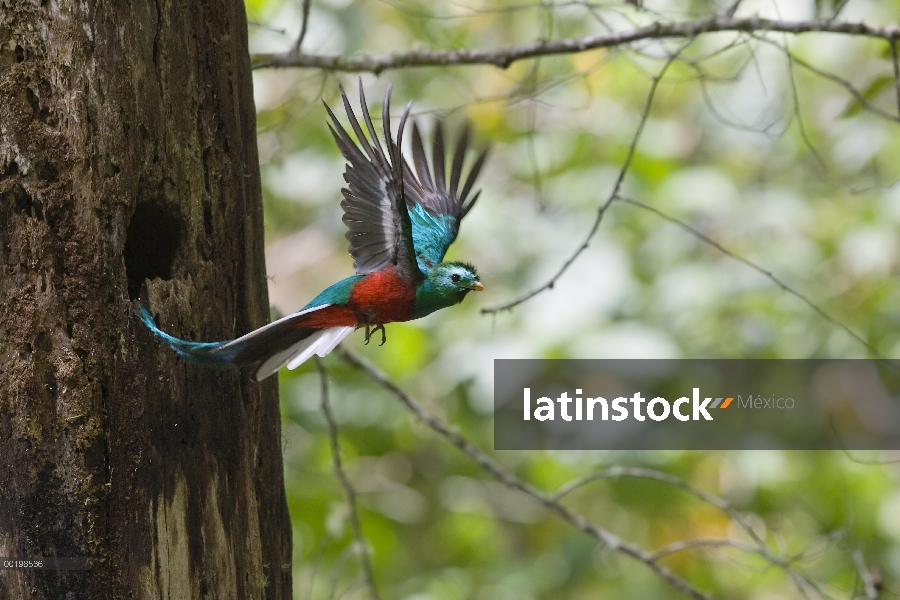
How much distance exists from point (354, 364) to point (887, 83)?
224 centimetres

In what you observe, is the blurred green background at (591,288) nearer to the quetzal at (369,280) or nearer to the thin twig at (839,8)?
the thin twig at (839,8)

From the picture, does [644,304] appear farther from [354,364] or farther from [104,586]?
[104,586]

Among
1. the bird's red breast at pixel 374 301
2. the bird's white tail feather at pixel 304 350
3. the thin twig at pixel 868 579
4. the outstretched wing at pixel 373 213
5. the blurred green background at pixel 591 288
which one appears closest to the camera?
the bird's white tail feather at pixel 304 350

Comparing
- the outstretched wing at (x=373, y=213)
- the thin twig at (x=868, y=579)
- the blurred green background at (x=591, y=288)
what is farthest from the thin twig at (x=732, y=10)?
the thin twig at (x=868, y=579)

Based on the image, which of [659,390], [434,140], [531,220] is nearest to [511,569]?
[659,390]

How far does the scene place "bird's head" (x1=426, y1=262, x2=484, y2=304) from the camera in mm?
2578

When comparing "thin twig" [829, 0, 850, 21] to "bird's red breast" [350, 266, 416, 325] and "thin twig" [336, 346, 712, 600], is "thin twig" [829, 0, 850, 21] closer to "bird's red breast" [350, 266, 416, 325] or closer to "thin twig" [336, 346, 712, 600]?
"bird's red breast" [350, 266, 416, 325]

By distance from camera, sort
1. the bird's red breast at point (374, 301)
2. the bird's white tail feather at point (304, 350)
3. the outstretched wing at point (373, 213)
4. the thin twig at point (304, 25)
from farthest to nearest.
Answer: the thin twig at point (304, 25) → the bird's red breast at point (374, 301) → the outstretched wing at point (373, 213) → the bird's white tail feather at point (304, 350)

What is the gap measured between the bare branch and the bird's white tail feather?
50.6 inches

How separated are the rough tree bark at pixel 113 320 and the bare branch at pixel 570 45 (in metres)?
1.16

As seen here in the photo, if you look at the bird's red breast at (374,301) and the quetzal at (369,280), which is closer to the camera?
the quetzal at (369,280)

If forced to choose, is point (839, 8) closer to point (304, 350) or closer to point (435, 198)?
point (435, 198)

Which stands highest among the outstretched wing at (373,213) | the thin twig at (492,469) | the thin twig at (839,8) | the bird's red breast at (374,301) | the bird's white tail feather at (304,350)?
the thin twig at (839,8)

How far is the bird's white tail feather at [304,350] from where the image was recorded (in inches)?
88.6
